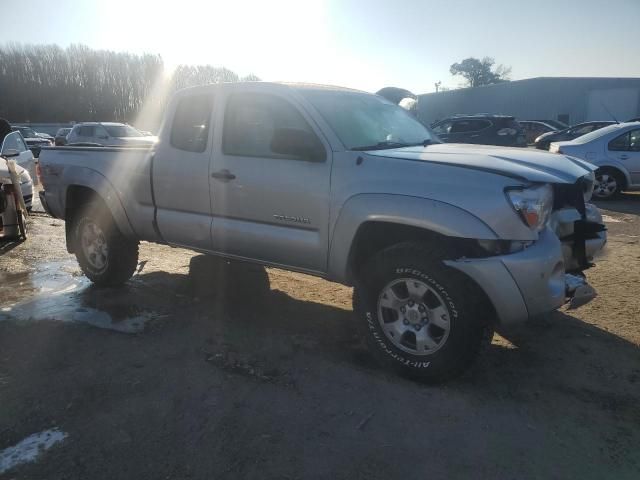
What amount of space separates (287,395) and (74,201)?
11.6ft

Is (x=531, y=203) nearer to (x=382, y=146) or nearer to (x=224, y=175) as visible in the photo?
(x=382, y=146)

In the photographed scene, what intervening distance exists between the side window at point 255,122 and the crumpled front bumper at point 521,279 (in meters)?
1.68

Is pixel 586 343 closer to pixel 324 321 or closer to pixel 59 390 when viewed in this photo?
pixel 324 321

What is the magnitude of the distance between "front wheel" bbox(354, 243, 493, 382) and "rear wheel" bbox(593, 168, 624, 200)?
866cm

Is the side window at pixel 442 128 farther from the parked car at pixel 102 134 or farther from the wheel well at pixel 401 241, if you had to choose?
the wheel well at pixel 401 241

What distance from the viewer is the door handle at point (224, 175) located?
163 inches

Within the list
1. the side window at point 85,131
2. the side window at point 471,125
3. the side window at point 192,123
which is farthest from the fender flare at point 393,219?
the side window at point 85,131

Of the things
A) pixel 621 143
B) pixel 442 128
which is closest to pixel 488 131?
pixel 442 128

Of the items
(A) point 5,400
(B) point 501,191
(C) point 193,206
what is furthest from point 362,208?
(A) point 5,400

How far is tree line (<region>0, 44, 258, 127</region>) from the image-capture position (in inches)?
2085

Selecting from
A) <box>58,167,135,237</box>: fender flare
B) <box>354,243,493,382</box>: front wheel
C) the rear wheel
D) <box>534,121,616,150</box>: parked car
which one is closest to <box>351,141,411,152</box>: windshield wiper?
<box>354,243,493,382</box>: front wheel

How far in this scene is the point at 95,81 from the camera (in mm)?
57219

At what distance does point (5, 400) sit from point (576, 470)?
318cm

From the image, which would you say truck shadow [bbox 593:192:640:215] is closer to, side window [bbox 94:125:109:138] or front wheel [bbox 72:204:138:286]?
front wheel [bbox 72:204:138:286]
